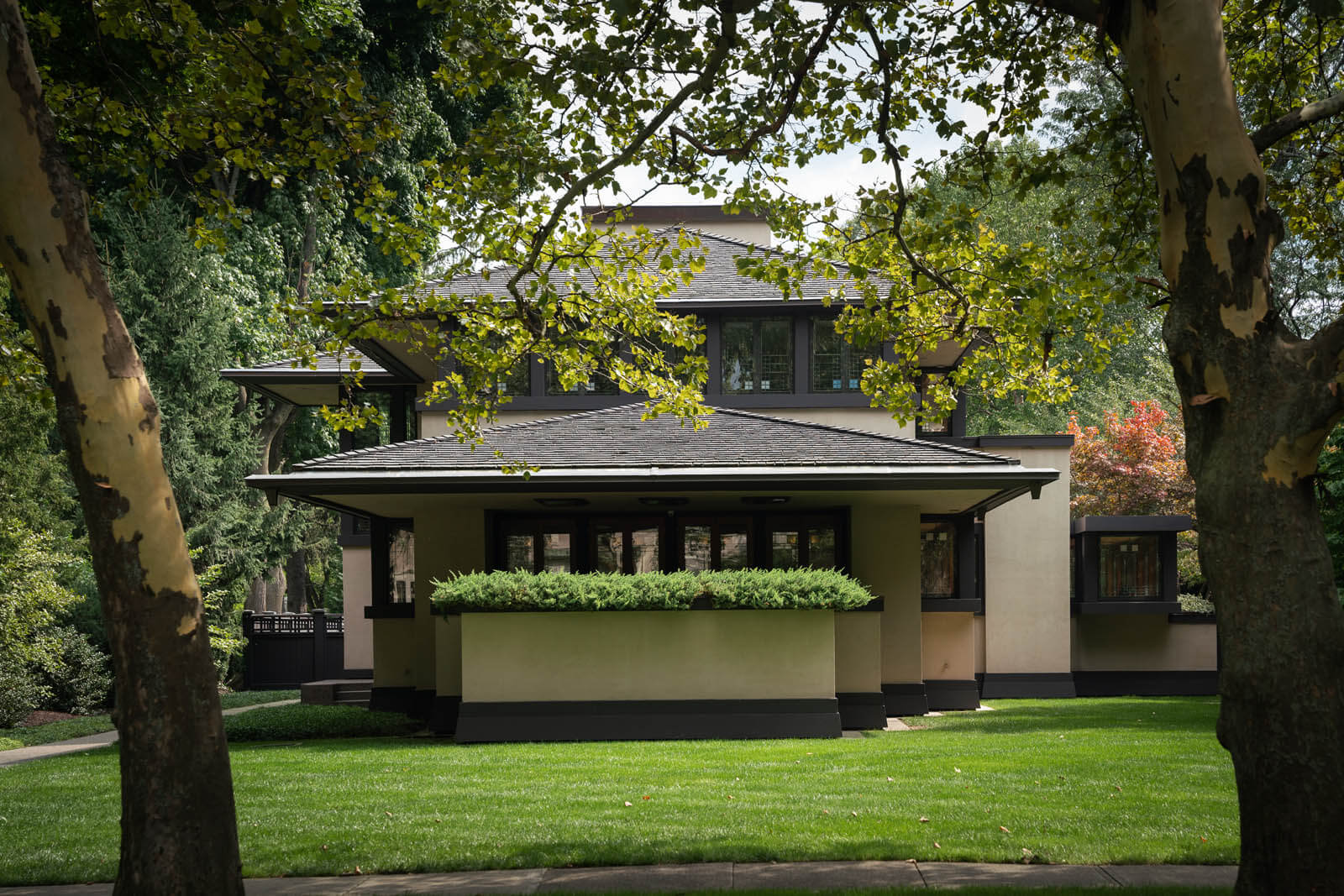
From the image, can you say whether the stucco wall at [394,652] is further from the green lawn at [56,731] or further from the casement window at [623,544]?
the casement window at [623,544]

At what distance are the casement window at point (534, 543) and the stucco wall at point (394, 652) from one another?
3.30m

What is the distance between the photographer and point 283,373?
2169cm

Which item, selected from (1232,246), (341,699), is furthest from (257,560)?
(1232,246)

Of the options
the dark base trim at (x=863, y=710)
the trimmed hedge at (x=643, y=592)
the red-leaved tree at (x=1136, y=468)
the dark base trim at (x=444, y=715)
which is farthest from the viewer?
the red-leaved tree at (x=1136, y=468)

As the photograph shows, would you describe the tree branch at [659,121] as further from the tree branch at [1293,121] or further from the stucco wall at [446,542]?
the stucco wall at [446,542]

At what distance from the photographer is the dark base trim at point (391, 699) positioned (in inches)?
767

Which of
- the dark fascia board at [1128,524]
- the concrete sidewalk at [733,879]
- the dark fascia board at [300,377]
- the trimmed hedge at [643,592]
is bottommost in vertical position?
the concrete sidewalk at [733,879]

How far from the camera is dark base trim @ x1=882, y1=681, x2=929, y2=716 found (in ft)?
61.4

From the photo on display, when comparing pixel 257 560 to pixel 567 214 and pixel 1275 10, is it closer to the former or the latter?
pixel 567 214

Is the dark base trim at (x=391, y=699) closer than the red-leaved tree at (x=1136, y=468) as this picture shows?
Yes

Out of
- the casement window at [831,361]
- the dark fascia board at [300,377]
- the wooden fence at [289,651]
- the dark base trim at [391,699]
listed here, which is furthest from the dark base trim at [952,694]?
the wooden fence at [289,651]

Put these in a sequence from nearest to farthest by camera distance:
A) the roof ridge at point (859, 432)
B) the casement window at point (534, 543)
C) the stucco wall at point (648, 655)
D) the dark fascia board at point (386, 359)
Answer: the stucco wall at point (648, 655) → the roof ridge at point (859, 432) → the casement window at point (534, 543) → the dark fascia board at point (386, 359)

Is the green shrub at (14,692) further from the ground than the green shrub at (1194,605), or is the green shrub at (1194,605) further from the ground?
the green shrub at (1194,605)

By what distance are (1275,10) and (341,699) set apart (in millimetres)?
19719
